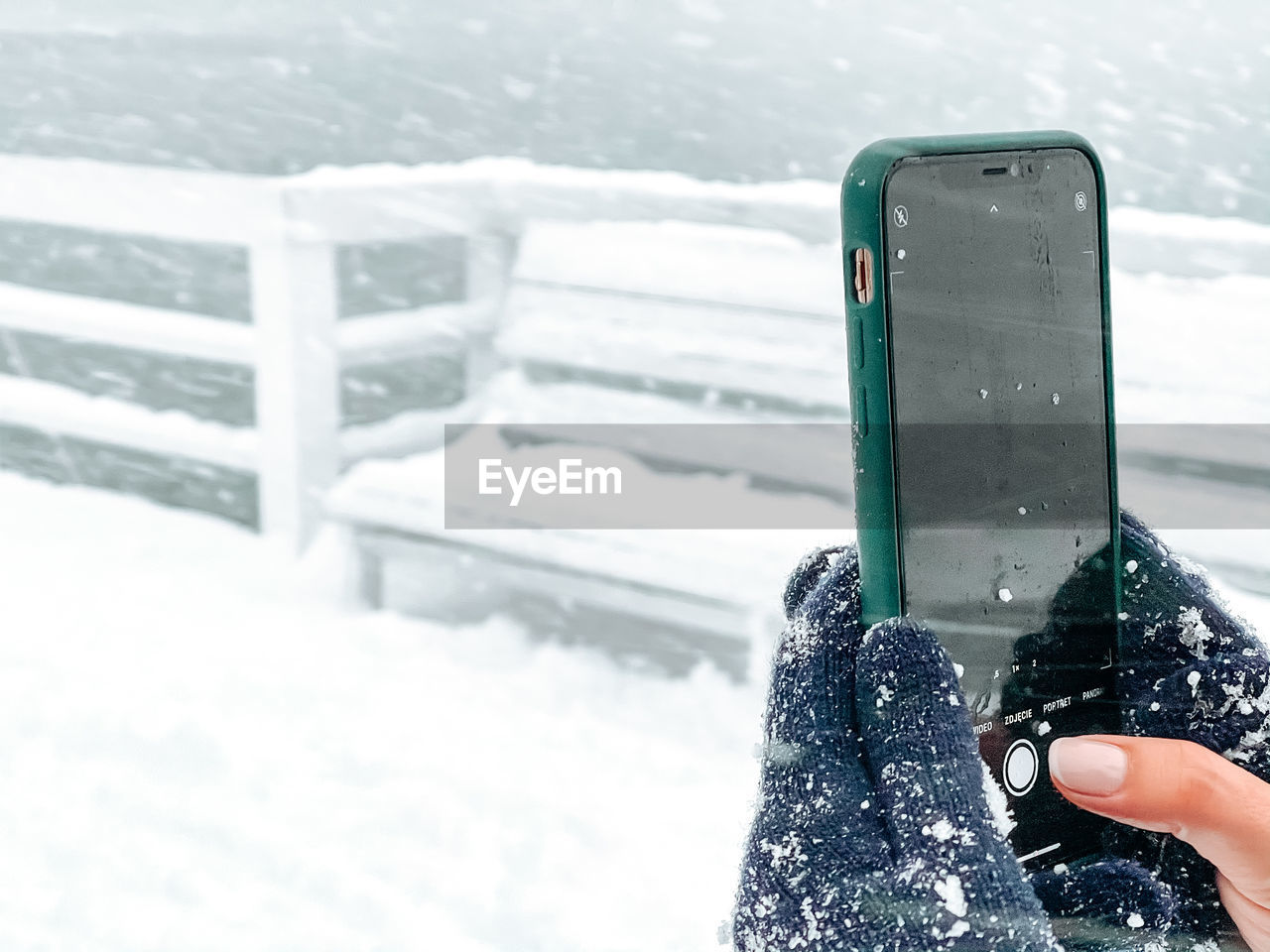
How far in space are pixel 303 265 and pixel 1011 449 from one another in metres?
1.81

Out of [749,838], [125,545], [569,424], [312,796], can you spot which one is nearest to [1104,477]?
[749,838]

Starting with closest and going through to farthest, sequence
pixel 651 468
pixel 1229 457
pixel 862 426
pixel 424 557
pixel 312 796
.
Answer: pixel 862 426
pixel 312 796
pixel 1229 457
pixel 424 557
pixel 651 468

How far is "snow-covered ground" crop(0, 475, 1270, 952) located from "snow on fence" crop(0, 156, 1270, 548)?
305mm

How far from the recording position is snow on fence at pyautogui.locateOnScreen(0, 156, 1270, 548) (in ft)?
6.79

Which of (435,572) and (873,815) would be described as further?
(435,572)

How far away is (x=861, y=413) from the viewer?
434mm

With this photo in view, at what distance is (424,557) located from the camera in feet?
6.23

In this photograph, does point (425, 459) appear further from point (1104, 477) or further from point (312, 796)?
point (1104, 477)

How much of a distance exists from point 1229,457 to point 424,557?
122 cm

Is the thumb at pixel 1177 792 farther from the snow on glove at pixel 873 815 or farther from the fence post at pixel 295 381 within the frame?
the fence post at pixel 295 381

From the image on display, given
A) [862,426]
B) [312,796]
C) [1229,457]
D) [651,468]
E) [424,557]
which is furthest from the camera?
[651,468]

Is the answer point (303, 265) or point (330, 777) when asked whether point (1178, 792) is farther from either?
point (303, 265)

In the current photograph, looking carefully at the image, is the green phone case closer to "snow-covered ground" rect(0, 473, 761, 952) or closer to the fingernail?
the fingernail

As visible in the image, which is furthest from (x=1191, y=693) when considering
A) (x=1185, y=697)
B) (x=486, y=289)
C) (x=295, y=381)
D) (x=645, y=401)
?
(x=486, y=289)
